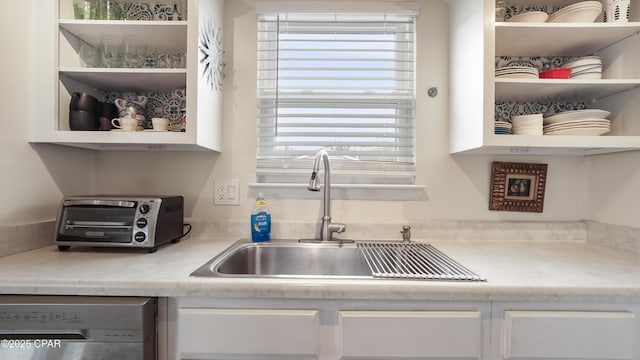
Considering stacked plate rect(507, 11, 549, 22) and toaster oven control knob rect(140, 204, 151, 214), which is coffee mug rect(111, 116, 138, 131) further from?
stacked plate rect(507, 11, 549, 22)

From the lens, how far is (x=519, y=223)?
145 cm

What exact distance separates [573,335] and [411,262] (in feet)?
1.52

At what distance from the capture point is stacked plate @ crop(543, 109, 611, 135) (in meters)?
1.19

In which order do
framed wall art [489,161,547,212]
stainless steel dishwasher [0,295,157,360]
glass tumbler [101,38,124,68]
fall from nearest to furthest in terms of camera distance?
stainless steel dishwasher [0,295,157,360], glass tumbler [101,38,124,68], framed wall art [489,161,547,212]

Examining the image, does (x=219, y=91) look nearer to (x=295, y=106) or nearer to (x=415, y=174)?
(x=295, y=106)

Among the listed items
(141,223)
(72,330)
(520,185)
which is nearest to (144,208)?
(141,223)

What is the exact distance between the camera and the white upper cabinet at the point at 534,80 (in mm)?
1152

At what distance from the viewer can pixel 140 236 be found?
1.14 meters

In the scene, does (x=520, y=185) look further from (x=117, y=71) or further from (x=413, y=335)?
(x=117, y=71)

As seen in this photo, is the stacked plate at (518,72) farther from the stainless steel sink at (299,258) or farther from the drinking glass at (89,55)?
the drinking glass at (89,55)

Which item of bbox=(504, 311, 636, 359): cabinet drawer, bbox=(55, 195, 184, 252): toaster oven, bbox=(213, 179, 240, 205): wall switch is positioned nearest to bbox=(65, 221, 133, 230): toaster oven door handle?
bbox=(55, 195, 184, 252): toaster oven

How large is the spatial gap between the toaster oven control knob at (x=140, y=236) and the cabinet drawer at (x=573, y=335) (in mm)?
1212

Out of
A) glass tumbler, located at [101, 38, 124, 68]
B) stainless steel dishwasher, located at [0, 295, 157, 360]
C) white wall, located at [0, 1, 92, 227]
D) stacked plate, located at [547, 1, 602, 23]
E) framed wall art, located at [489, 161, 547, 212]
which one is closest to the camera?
stainless steel dishwasher, located at [0, 295, 157, 360]

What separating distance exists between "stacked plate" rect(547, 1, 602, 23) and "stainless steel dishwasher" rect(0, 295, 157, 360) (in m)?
1.82
